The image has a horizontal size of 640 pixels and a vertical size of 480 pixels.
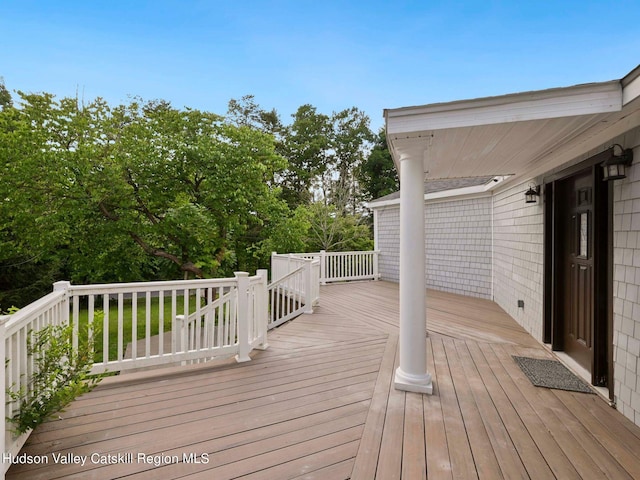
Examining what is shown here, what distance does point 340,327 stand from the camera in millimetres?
4742

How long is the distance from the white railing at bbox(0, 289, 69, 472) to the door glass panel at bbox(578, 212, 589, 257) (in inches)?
178

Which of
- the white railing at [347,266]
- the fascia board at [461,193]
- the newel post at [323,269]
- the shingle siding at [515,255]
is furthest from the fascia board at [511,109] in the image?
the newel post at [323,269]

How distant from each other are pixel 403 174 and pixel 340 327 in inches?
109

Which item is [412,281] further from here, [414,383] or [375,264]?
[375,264]

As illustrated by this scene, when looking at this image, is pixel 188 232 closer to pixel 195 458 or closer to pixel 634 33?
pixel 195 458

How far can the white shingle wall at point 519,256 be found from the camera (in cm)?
422

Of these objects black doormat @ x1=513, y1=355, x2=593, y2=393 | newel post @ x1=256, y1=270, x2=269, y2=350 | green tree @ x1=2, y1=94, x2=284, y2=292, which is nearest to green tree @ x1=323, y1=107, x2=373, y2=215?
green tree @ x1=2, y1=94, x2=284, y2=292

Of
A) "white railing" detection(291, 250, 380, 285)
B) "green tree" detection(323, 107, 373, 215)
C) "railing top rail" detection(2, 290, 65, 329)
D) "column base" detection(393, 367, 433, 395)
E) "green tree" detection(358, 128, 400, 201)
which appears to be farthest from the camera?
"green tree" detection(323, 107, 373, 215)

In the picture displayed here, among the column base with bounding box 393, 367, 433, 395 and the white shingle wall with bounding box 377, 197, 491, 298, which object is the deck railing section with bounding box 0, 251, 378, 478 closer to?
the column base with bounding box 393, 367, 433, 395

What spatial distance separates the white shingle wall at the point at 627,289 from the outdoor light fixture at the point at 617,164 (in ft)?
0.14

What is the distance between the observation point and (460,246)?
7344mm

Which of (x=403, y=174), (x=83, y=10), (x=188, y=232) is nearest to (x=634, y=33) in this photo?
(x=403, y=174)

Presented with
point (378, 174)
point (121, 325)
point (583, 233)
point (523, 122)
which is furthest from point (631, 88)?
point (378, 174)

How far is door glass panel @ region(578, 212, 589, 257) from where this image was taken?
313 centimetres
